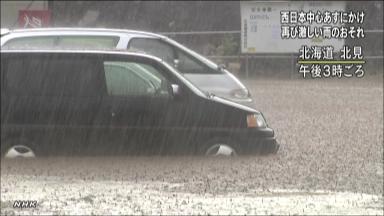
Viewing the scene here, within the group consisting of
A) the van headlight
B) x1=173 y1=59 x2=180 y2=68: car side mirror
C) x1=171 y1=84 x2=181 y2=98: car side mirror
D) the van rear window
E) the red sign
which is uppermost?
the red sign

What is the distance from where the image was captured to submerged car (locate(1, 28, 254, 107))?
24.3 ft

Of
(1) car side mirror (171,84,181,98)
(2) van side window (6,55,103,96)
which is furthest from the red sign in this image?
(1) car side mirror (171,84,181,98)

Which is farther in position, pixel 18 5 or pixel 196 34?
pixel 196 34

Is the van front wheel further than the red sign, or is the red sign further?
the red sign

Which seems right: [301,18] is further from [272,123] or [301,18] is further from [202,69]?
[272,123]

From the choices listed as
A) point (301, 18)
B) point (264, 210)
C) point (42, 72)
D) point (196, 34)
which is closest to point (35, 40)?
point (42, 72)

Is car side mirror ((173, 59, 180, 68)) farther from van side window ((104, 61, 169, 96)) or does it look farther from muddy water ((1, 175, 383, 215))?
muddy water ((1, 175, 383, 215))

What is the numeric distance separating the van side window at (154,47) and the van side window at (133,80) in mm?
858

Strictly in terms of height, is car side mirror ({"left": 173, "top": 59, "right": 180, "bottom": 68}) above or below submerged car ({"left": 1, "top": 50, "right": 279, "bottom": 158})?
above

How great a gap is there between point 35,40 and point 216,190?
10.0 ft

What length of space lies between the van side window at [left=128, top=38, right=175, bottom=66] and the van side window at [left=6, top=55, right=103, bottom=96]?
1001mm

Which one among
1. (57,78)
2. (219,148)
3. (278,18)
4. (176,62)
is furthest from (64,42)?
(278,18)

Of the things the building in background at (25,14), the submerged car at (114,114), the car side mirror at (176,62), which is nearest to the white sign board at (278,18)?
the submerged car at (114,114)

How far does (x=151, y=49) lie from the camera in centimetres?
802
